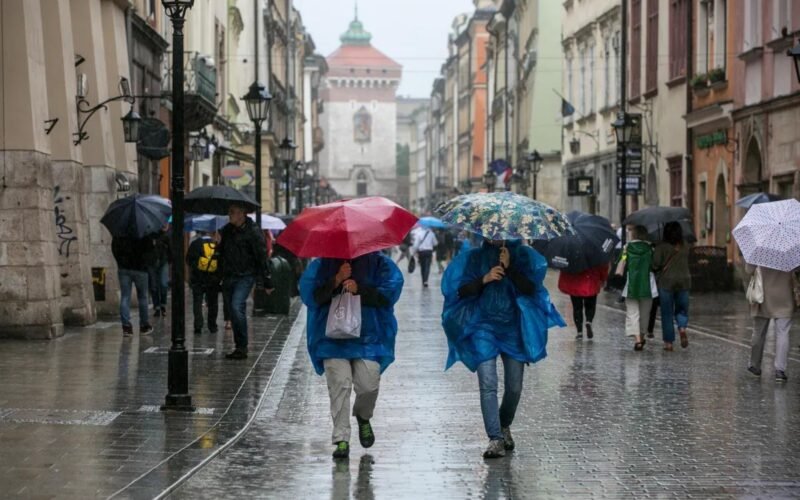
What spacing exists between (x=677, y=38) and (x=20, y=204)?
23525 millimetres

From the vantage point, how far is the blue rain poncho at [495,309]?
10.5 metres

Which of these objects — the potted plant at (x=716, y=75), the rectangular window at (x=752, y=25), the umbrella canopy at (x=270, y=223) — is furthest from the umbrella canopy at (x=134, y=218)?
the potted plant at (x=716, y=75)

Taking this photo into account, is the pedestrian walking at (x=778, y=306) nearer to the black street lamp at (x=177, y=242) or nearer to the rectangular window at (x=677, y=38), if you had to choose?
the black street lamp at (x=177, y=242)

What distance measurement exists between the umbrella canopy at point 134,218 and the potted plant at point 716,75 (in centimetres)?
1665

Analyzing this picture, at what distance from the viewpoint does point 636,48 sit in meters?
44.4

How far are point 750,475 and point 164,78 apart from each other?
2714 cm

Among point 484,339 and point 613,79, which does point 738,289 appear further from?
point 484,339

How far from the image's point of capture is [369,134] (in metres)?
168

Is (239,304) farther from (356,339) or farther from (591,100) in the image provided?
(591,100)

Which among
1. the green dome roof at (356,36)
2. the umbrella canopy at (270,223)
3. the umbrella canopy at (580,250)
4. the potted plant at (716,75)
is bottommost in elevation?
the umbrella canopy at (580,250)

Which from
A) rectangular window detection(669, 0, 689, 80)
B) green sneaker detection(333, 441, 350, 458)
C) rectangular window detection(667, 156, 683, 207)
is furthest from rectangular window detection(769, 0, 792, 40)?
green sneaker detection(333, 441, 350, 458)

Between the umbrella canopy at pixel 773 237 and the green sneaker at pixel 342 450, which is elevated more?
the umbrella canopy at pixel 773 237

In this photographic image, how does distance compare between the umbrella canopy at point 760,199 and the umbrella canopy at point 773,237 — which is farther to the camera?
the umbrella canopy at point 760,199

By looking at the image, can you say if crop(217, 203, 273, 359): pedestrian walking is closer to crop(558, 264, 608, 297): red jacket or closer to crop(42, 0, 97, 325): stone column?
crop(42, 0, 97, 325): stone column
